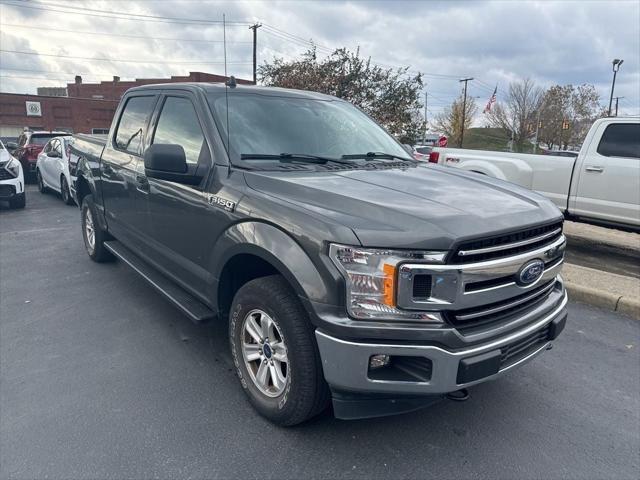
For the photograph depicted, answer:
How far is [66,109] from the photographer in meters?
42.6

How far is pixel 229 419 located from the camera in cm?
289

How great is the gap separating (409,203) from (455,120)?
169 feet

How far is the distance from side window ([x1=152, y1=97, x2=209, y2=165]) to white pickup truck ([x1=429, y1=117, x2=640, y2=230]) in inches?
196

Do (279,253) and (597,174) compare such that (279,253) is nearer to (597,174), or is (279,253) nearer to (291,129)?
(291,129)

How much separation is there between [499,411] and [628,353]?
1.66m

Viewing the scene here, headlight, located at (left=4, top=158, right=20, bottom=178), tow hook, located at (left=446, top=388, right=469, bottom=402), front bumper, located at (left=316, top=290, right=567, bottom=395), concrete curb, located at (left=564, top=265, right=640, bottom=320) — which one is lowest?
concrete curb, located at (left=564, top=265, right=640, bottom=320)

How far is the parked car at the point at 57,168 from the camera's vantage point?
10.7 m

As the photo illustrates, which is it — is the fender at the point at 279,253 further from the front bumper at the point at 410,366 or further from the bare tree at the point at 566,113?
the bare tree at the point at 566,113

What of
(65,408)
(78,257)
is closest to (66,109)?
(78,257)

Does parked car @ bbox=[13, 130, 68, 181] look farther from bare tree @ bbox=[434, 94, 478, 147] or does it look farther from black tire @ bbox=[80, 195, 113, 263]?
bare tree @ bbox=[434, 94, 478, 147]

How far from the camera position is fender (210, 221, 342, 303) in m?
2.31

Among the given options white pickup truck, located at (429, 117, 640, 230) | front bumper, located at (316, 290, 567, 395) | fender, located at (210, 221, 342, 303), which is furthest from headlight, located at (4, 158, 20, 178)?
front bumper, located at (316, 290, 567, 395)

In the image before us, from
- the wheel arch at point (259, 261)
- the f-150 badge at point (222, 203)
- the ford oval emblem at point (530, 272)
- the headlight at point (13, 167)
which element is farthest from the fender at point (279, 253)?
the headlight at point (13, 167)

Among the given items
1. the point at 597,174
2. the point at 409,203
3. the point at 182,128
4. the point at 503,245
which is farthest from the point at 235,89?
the point at 597,174
